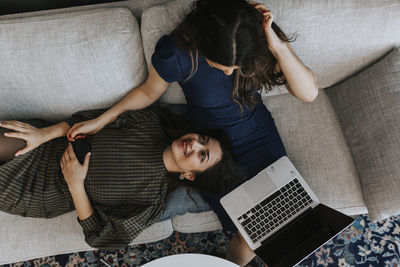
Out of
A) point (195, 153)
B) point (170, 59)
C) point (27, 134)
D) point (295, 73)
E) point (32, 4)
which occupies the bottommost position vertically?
point (195, 153)

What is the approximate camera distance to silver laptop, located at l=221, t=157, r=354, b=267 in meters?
1.24

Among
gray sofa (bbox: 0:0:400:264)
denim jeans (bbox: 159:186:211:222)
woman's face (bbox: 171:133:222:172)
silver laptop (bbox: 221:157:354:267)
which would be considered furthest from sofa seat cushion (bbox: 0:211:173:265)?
silver laptop (bbox: 221:157:354:267)

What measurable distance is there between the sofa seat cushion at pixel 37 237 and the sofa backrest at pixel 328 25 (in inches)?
34.1

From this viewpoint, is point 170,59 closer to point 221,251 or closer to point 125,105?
point 125,105

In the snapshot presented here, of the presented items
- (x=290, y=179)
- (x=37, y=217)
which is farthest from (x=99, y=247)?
(x=290, y=179)

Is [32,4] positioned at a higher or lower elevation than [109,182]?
higher

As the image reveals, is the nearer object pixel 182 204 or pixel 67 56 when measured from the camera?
pixel 67 56

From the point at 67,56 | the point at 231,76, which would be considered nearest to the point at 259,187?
the point at 231,76

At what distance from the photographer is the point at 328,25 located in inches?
48.4

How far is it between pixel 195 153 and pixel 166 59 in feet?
1.27

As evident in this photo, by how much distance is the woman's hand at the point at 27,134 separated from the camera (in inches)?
48.4

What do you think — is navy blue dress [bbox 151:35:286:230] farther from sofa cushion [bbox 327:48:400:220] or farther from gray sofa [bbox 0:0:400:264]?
sofa cushion [bbox 327:48:400:220]

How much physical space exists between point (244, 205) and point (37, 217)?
37.2 inches

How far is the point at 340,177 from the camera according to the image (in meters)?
1.40
